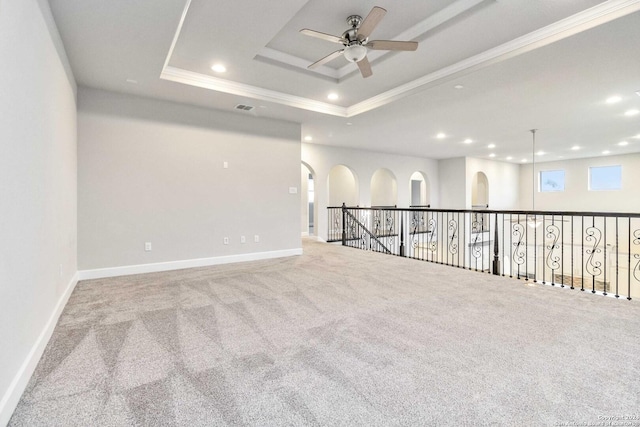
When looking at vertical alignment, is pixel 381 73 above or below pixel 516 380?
above

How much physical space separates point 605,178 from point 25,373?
15194 mm

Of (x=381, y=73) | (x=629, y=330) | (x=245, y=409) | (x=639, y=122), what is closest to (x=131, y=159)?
(x=381, y=73)

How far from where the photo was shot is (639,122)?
641cm

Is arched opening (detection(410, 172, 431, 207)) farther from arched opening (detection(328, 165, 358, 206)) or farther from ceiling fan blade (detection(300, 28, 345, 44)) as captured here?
ceiling fan blade (detection(300, 28, 345, 44))

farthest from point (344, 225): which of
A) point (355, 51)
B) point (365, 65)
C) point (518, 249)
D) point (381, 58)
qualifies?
point (518, 249)

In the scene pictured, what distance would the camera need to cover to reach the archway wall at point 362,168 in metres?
8.62

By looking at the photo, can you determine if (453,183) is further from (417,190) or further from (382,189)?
(417,190)

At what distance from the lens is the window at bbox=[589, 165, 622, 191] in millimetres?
10695

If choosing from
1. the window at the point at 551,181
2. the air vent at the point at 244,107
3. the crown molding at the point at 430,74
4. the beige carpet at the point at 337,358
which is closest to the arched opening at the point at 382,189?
the window at the point at 551,181

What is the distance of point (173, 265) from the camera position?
484cm

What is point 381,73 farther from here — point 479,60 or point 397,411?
point 397,411

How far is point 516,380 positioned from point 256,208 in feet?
15.1

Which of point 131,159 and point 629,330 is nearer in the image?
point 629,330

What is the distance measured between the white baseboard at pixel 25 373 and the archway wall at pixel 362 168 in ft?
21.2
